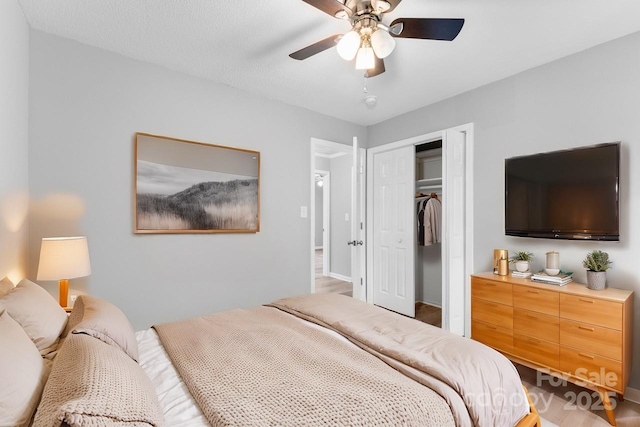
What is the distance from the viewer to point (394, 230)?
3984 mm

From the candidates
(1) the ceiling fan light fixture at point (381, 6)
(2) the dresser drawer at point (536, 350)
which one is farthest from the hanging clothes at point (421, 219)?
(1) the ceiling fan light fixture at point (381, 6)

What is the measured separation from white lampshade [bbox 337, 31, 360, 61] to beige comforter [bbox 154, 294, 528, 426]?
150cm

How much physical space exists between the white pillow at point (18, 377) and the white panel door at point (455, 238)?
10.2 ft

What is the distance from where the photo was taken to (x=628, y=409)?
6.76 ft

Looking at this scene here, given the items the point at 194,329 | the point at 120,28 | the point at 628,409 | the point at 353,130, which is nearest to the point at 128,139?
the point at 120,28

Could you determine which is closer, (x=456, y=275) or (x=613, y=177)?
(x=613, y=177)

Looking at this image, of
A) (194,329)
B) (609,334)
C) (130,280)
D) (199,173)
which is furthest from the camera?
(199,173)

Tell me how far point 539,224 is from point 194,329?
8.75 ft

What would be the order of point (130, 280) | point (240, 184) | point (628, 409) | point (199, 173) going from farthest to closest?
point (240, 184)
point (199, 173)
point (130, 280)
point (628, 409)

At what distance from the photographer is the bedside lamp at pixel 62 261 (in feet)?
6.29

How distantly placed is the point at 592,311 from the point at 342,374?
185 cm

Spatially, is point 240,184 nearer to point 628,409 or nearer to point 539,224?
point 539,224

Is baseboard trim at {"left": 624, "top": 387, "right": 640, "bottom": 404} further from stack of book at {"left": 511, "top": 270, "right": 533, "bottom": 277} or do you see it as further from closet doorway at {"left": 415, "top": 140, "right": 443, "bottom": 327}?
closet doorway at {"left": 415, "top": 140, "right": 443, "bottom": 327}

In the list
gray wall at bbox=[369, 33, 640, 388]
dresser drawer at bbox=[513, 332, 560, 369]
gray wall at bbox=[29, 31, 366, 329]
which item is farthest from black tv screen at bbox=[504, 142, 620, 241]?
gray wall at bbox=[29, 31, 366, 329]
